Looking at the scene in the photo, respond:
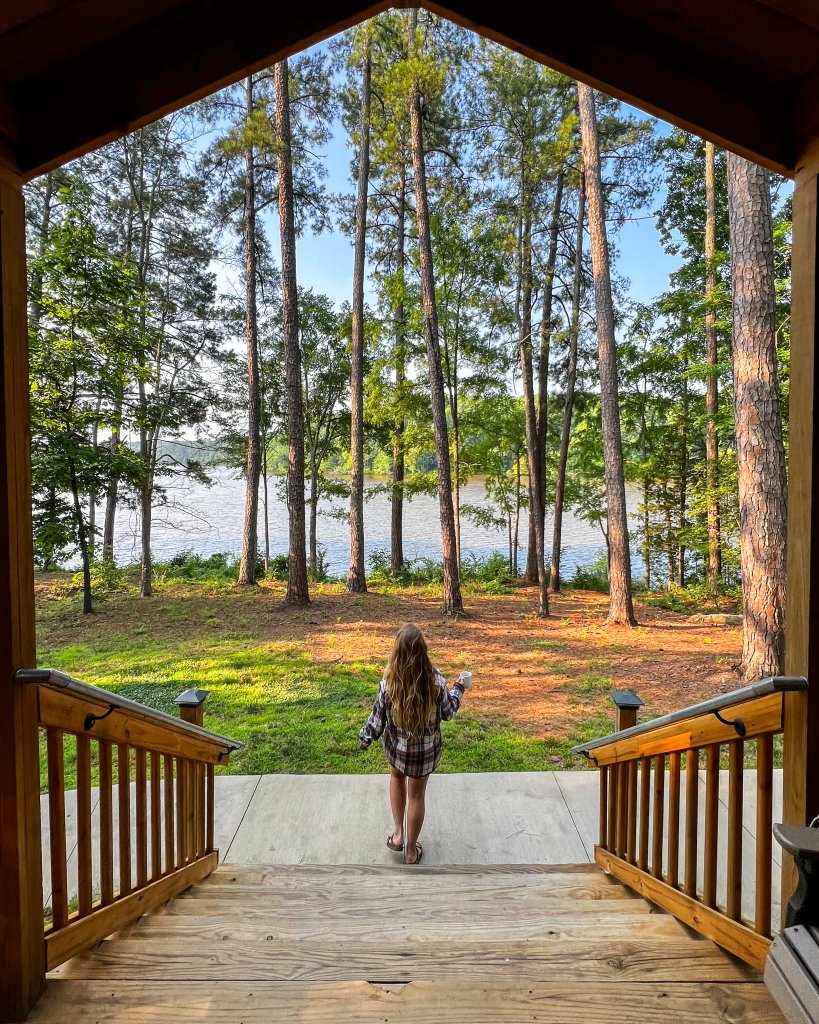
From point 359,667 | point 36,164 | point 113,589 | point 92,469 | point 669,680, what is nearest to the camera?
point 36,164

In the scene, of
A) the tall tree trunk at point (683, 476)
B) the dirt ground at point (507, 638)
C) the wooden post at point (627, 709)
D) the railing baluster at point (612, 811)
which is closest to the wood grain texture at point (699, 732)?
the railing baluster at point (612, 811)

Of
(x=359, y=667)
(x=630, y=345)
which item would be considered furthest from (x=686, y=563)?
(x=359, y=667)

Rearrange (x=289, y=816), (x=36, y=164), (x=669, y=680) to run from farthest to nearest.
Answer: (x=669, y=680)
(x=289, y=816)
(x=36, y=164)

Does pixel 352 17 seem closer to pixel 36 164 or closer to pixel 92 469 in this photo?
pixel 36 164

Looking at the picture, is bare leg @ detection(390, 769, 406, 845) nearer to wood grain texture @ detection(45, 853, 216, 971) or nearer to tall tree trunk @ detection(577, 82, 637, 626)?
wood grain texture @ detection(45, 853, 216, 971)

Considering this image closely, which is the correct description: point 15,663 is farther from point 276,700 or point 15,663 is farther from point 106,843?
point 276,700

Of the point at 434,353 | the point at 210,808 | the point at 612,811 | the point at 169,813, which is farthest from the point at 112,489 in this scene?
the point at 612,811

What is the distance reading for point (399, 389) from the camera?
1304cm

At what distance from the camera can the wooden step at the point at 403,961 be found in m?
1.64

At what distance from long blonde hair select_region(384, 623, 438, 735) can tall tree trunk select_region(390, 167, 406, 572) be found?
35.2ft

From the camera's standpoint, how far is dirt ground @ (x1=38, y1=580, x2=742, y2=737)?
563 centimetres

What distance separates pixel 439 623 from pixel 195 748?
642 cm

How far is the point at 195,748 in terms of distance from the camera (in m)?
2.62

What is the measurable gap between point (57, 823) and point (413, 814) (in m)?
1.78
